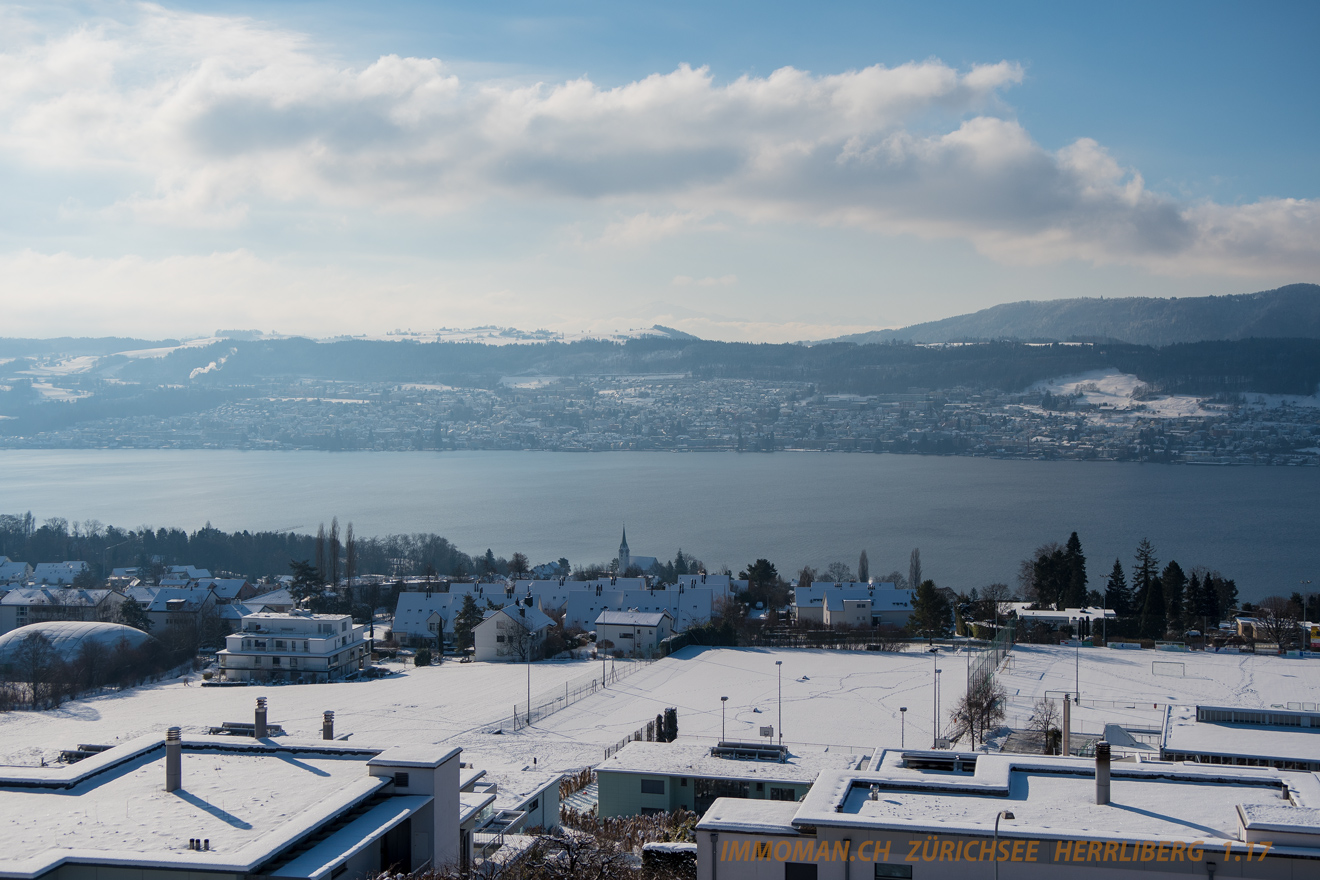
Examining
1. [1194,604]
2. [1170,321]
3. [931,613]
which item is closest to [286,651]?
[931,613]

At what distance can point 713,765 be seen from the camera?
702 centimetres

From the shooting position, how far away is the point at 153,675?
16.2m

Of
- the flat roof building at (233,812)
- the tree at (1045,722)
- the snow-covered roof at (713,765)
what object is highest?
the flat roof building at (233,812)

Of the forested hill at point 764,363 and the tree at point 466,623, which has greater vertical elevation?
the forested hill at point 764,363

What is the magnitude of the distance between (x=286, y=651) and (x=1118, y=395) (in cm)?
9424

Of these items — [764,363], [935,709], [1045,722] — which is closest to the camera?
[1045,722]

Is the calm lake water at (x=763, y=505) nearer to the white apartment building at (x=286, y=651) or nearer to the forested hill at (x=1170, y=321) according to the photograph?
the white apartment building at (x=286, y=651)

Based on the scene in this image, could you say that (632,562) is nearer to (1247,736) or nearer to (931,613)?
(931,613)

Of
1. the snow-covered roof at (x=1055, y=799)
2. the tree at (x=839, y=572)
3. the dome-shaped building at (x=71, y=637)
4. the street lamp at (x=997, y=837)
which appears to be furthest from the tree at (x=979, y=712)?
the tree at (x=839, y=572)

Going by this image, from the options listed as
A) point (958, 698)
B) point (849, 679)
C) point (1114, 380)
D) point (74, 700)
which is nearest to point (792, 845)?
point (958, 698)

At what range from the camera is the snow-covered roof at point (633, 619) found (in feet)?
57.1

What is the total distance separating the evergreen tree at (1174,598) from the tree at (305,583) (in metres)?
16.9

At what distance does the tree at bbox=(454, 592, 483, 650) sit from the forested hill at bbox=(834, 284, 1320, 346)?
393 feet

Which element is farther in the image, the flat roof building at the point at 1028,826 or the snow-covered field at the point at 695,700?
the snow-covered field at the point at 695,700
